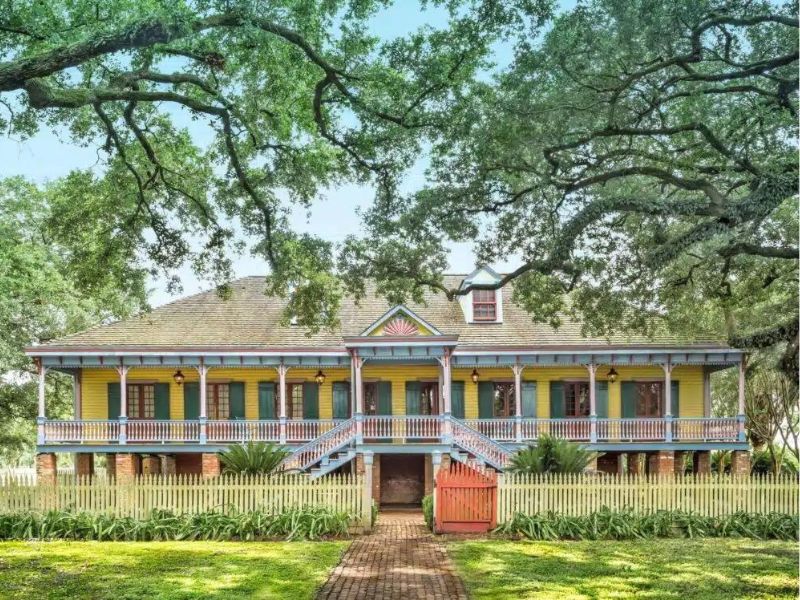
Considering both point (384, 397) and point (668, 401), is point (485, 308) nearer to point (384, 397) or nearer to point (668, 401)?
point (384, 397)

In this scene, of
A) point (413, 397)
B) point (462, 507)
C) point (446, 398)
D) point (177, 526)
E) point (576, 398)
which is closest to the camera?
point (177, 526)

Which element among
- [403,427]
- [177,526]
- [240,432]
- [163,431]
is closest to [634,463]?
[403,427]

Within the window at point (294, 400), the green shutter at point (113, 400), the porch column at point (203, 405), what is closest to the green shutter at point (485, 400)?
the window at point (294, 400)

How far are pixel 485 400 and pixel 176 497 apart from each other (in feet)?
44.3

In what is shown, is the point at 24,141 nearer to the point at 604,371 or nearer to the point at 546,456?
the point at 546,456

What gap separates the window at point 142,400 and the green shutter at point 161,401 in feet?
0.34

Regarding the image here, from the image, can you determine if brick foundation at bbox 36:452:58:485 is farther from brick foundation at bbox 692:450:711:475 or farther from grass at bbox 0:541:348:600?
brick foundation at bbox 692:450:711:475

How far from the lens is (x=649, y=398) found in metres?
32.5

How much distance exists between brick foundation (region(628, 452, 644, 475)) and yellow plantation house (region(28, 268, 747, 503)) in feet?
0.66

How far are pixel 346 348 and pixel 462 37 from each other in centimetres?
1432

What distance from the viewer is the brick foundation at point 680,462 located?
3136 centimetres

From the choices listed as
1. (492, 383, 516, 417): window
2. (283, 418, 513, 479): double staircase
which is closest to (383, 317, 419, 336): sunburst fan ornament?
(283, 418, 513, 479): double staircase

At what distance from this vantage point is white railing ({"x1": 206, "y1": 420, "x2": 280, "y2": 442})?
29.9m

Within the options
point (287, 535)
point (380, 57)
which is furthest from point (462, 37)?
point (287, 535)
